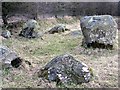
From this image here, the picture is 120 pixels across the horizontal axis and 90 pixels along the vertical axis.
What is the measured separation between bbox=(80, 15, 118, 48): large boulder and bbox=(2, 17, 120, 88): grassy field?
239mm

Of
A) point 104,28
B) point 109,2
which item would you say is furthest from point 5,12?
point 109,2

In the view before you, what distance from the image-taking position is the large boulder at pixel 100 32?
7.65 metres

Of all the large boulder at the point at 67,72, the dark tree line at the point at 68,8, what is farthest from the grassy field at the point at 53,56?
the dark tree line at the point at 68,8

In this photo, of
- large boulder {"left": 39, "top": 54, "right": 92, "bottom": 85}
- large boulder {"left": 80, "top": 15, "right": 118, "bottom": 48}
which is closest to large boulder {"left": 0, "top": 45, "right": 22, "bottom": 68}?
large boulder {"left": 39, "top": 54, "right": 92, "bottom": 85}

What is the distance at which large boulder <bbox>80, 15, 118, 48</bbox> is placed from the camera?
301 inches

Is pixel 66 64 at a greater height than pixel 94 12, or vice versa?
pixel 66 64

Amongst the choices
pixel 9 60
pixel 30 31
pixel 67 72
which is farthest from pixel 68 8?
pixel 67 72

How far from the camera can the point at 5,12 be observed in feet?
35.4

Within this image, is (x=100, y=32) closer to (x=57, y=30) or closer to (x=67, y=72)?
(x=67, y=72)

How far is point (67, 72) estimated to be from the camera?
5336mm

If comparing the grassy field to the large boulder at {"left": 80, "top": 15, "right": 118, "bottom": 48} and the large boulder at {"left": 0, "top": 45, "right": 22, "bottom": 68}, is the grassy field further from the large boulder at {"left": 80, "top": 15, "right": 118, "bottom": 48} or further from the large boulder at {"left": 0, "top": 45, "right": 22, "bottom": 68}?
the large boulder at {"left": 80, "top": 15, "right": 118, "bottom": 48}

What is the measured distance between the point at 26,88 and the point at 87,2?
30.7ft

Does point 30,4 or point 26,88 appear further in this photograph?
point 30,4

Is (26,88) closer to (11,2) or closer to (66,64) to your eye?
(66,64)
